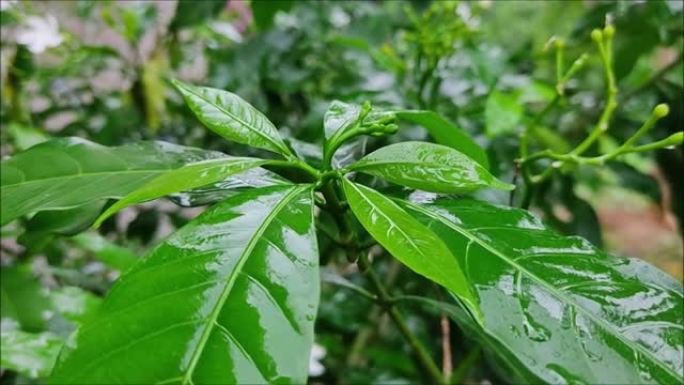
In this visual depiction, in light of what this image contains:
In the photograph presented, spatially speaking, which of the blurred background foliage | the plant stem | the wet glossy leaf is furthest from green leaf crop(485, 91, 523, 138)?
the wet glossy leaf

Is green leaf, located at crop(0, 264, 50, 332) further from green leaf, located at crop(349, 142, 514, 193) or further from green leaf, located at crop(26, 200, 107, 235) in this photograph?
green leaf, located at crop(349, 142, 514, 193)

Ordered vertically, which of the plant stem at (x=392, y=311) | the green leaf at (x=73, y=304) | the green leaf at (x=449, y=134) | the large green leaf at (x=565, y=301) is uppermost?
the green leaf at (x=449, y=134)

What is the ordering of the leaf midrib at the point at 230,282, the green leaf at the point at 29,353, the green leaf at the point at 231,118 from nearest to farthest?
1. the leaf midrib at the point at 230,282
2. the green leaf at the point at 231,118
3. the green leaf at the point at 29,353

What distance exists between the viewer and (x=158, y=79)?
120cm

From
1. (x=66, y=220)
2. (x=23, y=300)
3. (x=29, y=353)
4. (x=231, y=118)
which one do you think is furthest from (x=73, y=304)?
(x=231, y=118)

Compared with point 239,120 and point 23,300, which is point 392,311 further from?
point 23,300

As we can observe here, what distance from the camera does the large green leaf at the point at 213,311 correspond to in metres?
0.30

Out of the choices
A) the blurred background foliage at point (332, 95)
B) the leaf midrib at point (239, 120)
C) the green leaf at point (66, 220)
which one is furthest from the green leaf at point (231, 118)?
the blurred background foliage at point (332, 95)

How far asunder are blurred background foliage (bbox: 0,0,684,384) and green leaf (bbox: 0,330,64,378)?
24 mm

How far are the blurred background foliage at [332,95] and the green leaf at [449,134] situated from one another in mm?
131

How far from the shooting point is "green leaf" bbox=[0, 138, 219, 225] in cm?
44

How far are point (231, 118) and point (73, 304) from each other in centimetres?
47

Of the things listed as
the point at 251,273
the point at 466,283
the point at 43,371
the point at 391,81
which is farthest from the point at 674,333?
the point at 391,81

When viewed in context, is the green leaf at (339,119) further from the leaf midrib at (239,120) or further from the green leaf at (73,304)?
the green leaf at (73,304)
